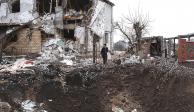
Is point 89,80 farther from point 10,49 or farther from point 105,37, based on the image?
point 105,37

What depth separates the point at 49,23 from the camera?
30.5 metres

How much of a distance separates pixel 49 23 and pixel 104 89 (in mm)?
14100

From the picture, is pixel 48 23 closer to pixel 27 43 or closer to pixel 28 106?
pixel 27 43

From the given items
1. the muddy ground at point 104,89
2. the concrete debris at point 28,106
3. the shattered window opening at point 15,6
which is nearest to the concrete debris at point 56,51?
the shattered window opening at point 15,6

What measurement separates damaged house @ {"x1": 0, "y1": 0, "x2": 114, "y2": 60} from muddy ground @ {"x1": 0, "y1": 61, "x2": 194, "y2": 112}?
1011cm

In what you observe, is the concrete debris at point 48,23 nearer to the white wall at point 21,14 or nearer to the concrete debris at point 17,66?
the white wall at point 21,14

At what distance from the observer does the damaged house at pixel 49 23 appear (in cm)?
2959

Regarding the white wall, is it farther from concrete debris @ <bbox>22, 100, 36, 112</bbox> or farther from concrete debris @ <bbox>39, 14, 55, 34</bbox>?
concrete debris @ <bbox>22, 100, 36, 112</bbox>

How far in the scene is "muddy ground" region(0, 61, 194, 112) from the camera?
15962 mm

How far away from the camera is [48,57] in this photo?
88.7 feet

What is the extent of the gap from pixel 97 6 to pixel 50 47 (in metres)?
5.82

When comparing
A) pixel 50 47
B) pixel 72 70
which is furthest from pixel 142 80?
pixel 50 47

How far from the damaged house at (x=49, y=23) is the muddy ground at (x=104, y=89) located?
10.1 metres

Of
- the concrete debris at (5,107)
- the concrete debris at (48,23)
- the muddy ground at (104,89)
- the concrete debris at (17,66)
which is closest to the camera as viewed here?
the concrete debris at (5,107)
